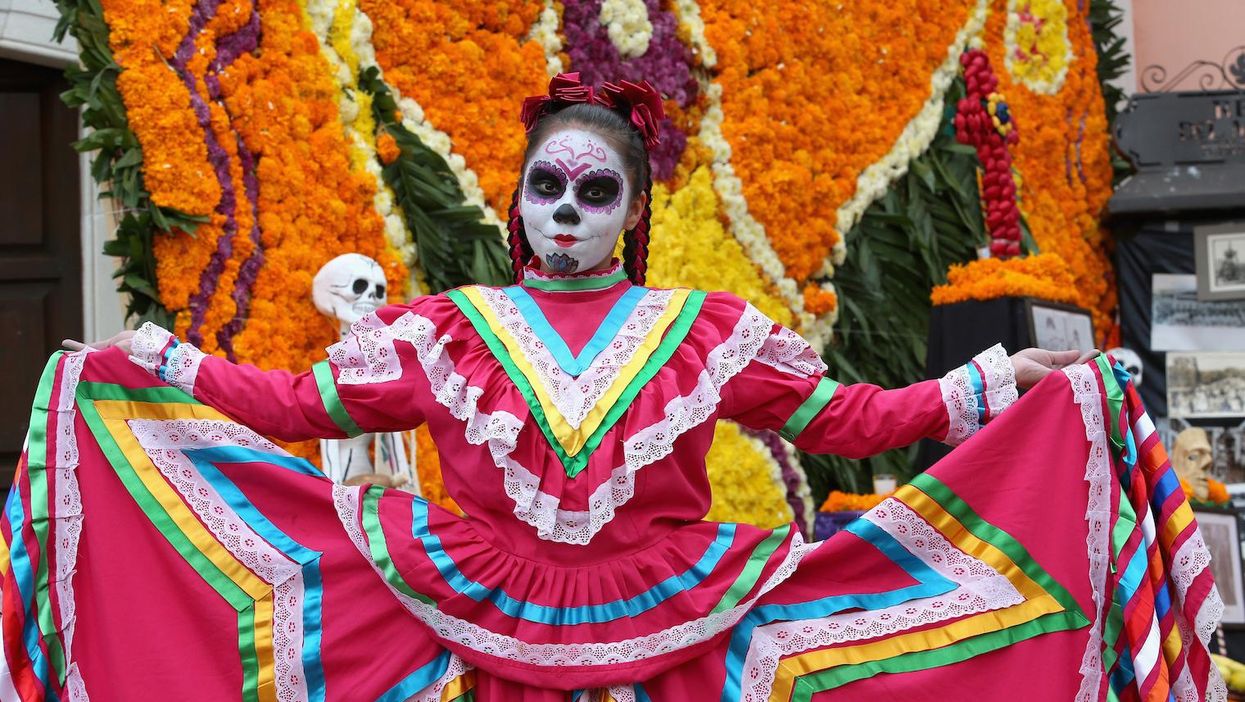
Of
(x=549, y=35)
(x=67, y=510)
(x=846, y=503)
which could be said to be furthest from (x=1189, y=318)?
(x=67, y=510)

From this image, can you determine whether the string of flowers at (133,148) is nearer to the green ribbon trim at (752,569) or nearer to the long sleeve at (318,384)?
the long sleeve at (318,384)

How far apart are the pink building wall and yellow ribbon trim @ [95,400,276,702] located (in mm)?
7488

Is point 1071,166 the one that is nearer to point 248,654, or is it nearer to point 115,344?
point 115,344

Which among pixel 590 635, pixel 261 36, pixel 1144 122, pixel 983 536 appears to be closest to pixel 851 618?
pixel 983 536

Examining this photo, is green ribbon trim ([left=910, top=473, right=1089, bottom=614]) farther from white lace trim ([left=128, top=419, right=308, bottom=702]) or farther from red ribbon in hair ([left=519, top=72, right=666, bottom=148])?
white lace trim ([left=128, top=419, right=308, bottom=702])

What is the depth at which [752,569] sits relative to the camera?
2.41m

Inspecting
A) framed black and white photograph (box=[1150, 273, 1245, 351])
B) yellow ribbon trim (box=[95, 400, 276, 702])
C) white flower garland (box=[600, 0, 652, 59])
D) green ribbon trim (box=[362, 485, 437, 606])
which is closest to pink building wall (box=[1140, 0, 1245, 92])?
framed black and white photograph (box=[1150, 273, 1245, 351])

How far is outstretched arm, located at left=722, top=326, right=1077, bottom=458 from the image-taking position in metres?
2.52

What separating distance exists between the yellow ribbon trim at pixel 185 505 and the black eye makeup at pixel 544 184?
728 mm

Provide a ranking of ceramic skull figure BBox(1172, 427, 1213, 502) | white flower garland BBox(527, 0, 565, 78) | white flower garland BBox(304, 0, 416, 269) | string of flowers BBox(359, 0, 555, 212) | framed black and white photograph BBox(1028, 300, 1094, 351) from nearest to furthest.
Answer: white flower garland BBox(304, 0, 416, 269)
string of flowers BBox(359, 0, 555, 212)
white flower garland BBox(527, 0, 565, 78)
framed black and white photograph BBox(1028, 300, 1094, 351)
ceramic skull figure BBox(1172, 427, 1213, 502)

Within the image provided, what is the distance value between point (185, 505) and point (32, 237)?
2.73 m

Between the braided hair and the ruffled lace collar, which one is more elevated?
the braided hair

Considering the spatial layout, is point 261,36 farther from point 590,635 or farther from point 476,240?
point 590,635

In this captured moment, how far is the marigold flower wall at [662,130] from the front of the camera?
458 centimetres
